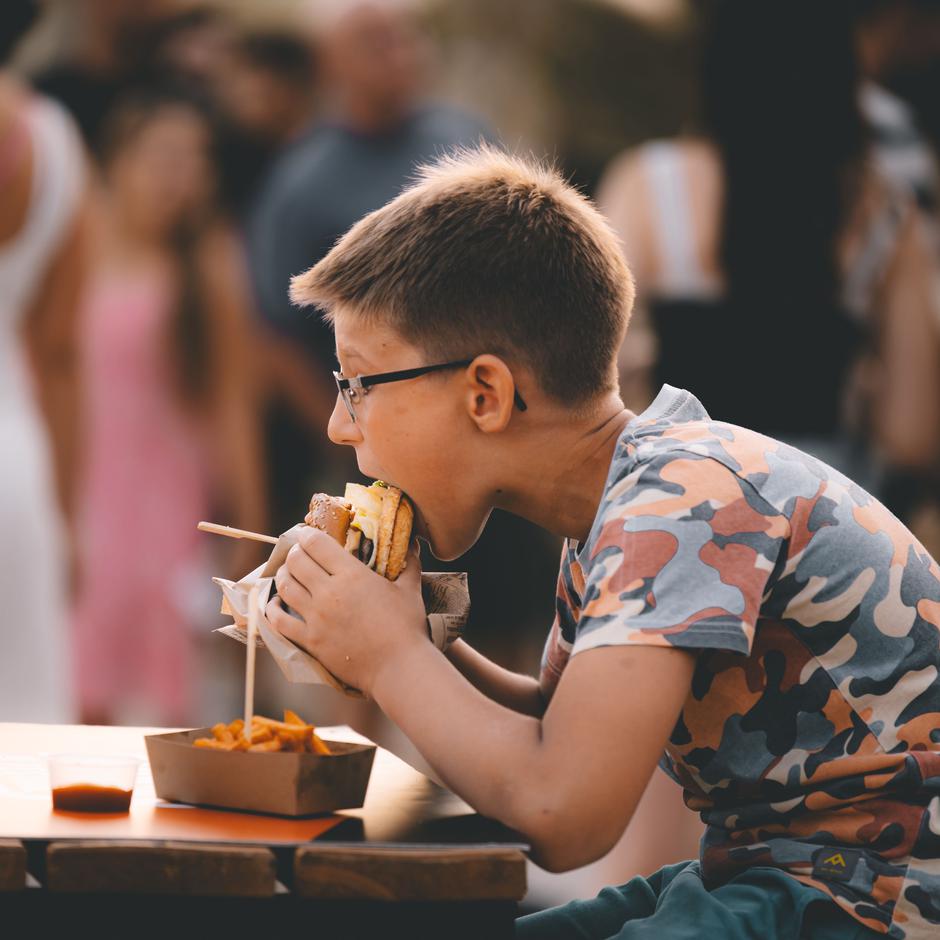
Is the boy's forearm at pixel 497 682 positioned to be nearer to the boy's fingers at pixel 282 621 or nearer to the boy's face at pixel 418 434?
the boy's face at pixel 418 434

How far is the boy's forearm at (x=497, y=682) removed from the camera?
8.05 ft

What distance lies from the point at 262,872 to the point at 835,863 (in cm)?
69

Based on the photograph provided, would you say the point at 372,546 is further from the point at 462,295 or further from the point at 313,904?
the point at 313,904

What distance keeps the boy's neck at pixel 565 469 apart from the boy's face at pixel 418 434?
0.05 m

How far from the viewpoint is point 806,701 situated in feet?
6.61

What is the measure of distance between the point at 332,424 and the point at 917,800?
89 centimetres

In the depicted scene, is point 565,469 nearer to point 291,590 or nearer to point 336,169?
point 291,590

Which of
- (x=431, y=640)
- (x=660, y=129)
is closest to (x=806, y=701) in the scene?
(x=431, y=640)

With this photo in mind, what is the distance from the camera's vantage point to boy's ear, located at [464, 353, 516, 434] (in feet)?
7.10

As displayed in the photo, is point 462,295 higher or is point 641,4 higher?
point 641,4

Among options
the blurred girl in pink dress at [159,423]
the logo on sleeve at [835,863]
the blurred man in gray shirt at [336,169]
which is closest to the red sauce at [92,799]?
the logo on sleeve at [835,863]

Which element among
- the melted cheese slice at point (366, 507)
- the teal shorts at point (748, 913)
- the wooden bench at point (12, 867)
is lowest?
the teal shorts at point (748, 913)

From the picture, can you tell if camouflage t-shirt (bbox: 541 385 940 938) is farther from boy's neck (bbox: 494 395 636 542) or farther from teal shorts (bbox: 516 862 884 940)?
boy's neck (bbox: 494 395 636 542)

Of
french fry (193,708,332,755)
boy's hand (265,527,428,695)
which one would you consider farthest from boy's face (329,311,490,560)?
french fry (193,708,332,755)
